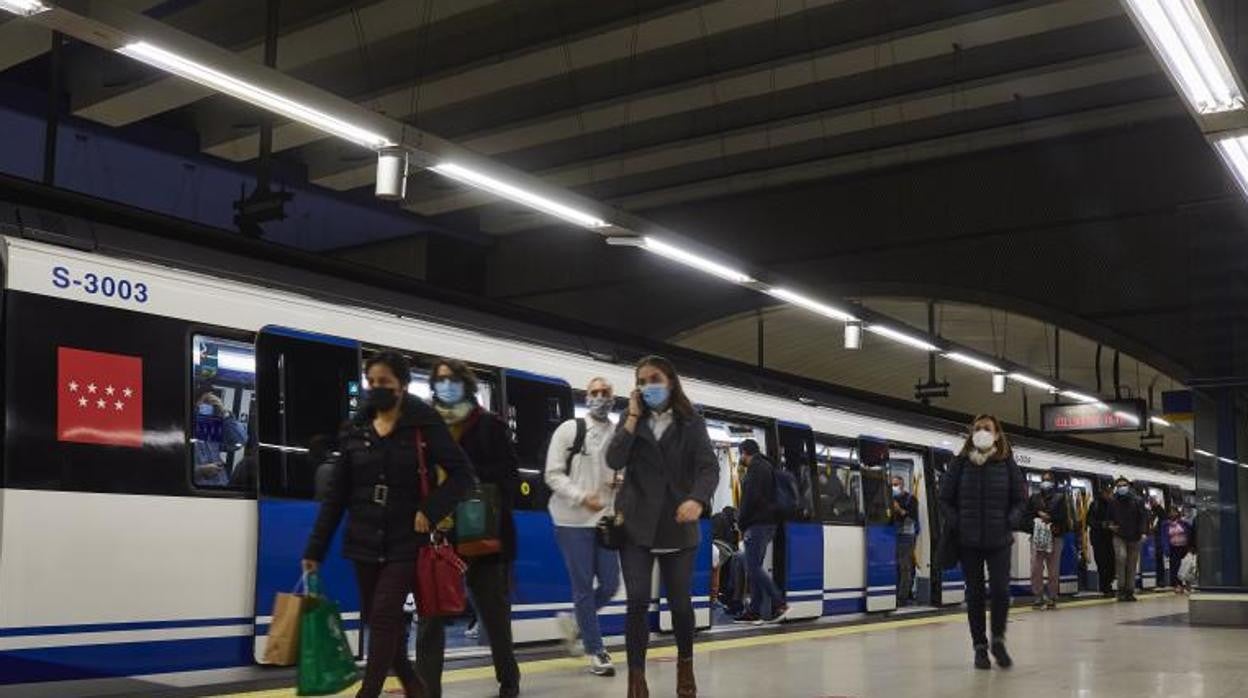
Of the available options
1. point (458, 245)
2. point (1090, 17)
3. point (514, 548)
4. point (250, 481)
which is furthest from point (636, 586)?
point (458, 245)

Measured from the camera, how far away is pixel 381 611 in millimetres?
4480

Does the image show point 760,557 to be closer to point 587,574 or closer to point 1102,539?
point 587,574

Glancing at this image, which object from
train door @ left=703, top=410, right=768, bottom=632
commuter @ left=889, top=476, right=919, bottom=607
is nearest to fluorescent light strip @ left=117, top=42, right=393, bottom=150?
train door @ left=703, top=410, right=768, bottom=632

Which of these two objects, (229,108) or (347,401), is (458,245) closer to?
(229,108)

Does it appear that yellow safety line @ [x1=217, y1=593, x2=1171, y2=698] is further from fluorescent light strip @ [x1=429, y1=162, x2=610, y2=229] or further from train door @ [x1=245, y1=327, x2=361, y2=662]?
fluorescent light strip @ [x1=429, y1=162, x2=610, y2=229]

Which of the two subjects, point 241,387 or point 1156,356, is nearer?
point 241,387

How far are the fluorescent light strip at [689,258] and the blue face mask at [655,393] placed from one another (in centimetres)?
428

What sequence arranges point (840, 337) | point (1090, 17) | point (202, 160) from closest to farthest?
point (1090, 17) < point (202, 160) < point (840, 337)

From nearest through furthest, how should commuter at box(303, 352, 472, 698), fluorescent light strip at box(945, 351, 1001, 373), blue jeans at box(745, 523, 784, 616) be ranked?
1. commuter at box(303, 352, 472, 698)
2. blue jeans at box(745, 523, 784, 616)
3. fluorescent light strip at box(945, 351, 1001, 373)

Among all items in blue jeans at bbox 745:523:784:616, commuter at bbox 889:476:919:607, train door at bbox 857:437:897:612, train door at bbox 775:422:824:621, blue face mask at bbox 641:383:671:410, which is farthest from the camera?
commuter at bbox 889:476:919:607

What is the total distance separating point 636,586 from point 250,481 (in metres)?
2.31

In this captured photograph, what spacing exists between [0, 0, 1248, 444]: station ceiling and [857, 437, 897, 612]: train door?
10.4 ft

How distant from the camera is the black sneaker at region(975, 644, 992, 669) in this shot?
24.2 ft

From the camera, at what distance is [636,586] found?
5.47 m
